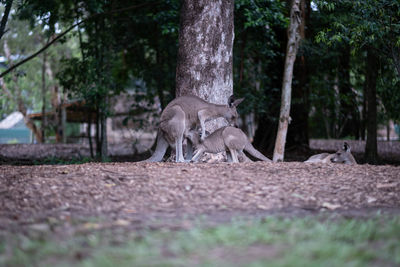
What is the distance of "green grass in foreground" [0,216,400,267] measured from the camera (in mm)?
3295

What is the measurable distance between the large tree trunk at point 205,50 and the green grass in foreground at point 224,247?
5.27 meters

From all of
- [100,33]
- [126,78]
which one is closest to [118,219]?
[100,33]

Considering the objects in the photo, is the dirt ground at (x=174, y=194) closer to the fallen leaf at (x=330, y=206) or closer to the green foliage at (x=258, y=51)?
the fallen leaf at (x=330, y=206)

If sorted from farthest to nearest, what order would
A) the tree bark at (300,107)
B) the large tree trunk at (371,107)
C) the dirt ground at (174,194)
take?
1. the tree bark at (300,107)
2. the large tree trunk at (371,107)
3. the dirt ground at (174,194)

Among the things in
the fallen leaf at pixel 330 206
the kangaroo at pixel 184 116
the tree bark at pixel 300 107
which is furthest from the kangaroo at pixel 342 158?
the tree bark at pixel 300 107

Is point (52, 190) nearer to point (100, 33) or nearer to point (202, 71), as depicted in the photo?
point (202, 71)

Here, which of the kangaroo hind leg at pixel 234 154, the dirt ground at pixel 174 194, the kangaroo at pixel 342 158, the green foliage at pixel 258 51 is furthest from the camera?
the green foliage at pixel 258 51

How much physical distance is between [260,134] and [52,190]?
455 inches

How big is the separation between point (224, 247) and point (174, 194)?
82.0 inches

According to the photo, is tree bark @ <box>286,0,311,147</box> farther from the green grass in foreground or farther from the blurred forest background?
the green grass in foreground

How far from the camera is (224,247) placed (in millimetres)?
3639

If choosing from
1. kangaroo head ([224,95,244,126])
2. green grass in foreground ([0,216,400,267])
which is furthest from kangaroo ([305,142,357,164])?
green grass in foreground ([0,216,400,267])

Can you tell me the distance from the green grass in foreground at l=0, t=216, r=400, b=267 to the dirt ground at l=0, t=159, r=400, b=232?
0.42m

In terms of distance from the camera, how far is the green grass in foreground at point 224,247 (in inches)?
130
